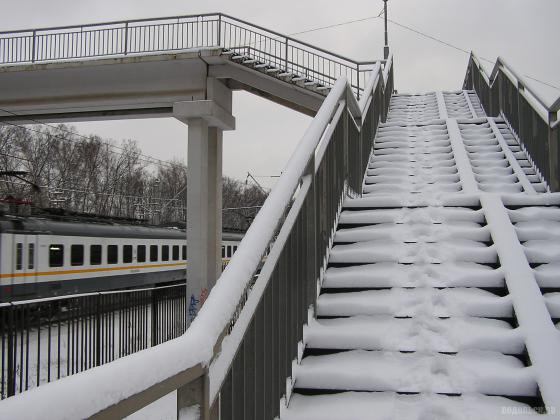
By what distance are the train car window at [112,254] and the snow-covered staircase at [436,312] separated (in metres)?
14.3

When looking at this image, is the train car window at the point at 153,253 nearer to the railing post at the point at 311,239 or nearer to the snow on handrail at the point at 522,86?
the snow on handrail at the point at 522,86

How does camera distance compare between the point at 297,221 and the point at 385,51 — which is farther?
the point at 385,51

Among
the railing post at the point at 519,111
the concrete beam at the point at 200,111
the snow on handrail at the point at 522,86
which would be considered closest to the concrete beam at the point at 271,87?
the concrete beam at the point at 200,111

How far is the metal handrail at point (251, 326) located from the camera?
53.9 inches

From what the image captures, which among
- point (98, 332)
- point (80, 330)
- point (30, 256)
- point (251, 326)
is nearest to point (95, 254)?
point (30, 256)

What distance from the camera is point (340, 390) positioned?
3.34 meters

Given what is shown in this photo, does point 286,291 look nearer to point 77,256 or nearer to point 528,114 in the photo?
point 528,114

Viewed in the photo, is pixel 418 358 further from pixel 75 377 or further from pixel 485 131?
pixel 485 131

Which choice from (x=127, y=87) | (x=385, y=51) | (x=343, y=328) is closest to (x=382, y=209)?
(x=343, y=328)

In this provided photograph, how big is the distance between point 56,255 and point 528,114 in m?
13.6

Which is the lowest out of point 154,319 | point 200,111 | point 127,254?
point 154,319

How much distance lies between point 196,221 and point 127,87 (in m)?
5.52

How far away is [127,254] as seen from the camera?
19969 mm

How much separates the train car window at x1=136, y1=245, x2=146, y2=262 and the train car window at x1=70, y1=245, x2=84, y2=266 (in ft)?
11.3
